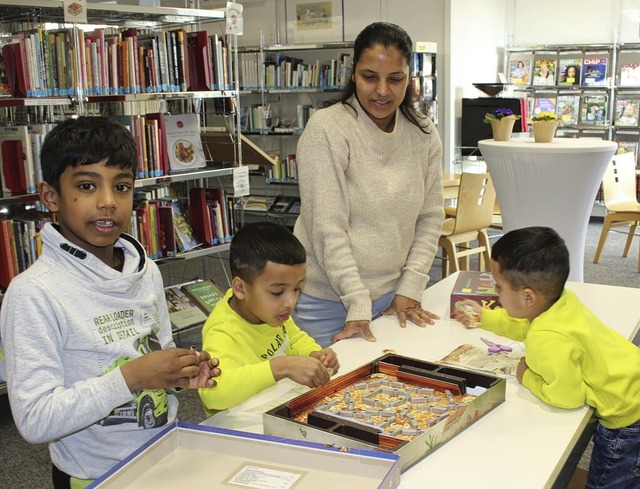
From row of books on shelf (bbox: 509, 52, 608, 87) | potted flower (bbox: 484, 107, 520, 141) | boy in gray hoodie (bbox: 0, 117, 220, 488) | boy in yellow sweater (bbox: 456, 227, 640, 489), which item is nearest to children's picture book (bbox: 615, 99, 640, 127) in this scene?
row of books on shelf (bbox: 509, 52, 608, 87)

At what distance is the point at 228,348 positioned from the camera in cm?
158

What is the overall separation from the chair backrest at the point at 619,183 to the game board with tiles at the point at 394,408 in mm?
5189

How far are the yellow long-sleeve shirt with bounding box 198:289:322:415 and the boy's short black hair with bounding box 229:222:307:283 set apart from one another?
0.32 feet

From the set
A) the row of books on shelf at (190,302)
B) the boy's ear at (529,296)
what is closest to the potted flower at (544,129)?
the row of books on shelf at (190,302)

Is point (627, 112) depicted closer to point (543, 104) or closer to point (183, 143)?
point (543, 104)

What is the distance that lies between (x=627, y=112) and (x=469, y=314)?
6.82 meters

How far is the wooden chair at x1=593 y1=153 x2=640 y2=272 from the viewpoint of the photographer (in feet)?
20.2

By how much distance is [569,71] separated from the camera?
26.8 ft

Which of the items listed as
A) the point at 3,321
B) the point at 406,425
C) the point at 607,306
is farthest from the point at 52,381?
the point at 607,306

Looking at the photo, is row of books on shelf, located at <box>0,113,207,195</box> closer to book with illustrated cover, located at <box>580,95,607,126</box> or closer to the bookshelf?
the bookshelf

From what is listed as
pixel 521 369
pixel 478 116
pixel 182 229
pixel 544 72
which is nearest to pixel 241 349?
pixel 521 369

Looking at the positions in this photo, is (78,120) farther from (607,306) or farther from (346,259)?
(607,306)

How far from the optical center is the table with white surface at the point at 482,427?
125 cm

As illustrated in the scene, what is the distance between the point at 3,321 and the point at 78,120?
43 cm
